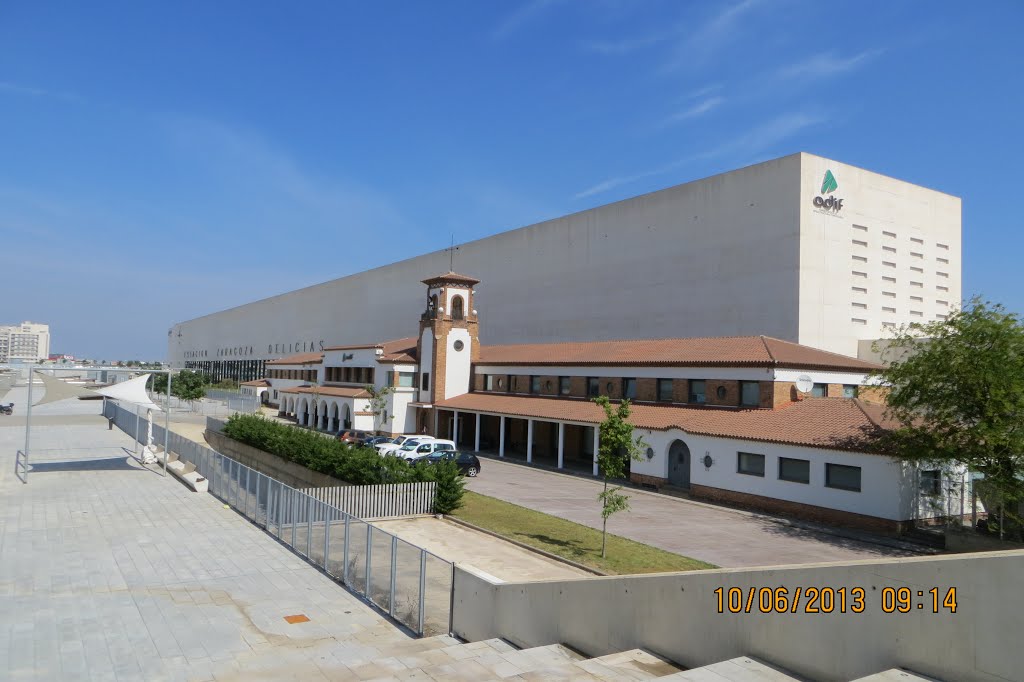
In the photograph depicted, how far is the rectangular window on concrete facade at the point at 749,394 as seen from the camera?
31344 mm

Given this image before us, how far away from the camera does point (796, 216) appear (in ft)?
156

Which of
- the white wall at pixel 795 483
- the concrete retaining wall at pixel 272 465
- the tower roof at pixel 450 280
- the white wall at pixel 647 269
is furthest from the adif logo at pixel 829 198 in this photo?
the concrete retaining wall at pixel 272 465

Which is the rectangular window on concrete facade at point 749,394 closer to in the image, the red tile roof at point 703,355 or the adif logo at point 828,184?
the red tile roof at point 703,355

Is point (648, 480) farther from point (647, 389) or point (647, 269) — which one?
point (647, 269)

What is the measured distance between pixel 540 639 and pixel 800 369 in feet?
80.9

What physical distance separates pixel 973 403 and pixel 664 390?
1630cm

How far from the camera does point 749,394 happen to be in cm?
3173

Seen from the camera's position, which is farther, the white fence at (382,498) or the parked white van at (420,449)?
the parked white van at (420,449)

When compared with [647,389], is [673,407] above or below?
below

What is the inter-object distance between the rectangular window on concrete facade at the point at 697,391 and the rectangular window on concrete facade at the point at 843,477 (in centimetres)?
917

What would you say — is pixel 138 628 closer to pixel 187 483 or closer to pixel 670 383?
pixel 187 483

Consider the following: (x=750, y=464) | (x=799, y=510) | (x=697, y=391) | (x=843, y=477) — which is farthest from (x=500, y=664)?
(x=697, y=391)

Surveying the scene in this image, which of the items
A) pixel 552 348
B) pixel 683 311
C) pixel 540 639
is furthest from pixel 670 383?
pixel 540 639

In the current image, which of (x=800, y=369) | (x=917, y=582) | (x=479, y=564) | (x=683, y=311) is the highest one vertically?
(x=683, y=311)
